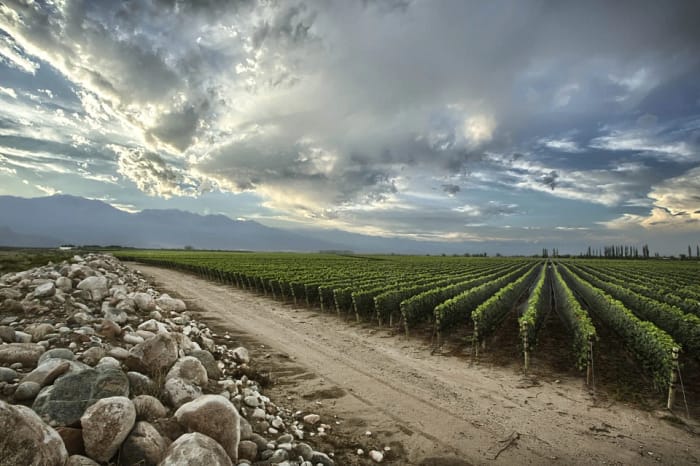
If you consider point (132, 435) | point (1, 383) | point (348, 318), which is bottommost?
point (348, 318)

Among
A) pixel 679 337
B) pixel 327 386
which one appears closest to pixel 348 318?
pixel 327 386

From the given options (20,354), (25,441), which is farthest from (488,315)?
(25,441)

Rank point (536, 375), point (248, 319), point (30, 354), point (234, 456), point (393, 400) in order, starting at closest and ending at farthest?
point (234, 456) → point (30, 354) → point (393, 400) → point (536, 375) → point (248, 319)

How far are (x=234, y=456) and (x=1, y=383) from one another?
13.0ft

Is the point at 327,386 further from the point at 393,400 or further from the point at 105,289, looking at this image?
the point at 105,289

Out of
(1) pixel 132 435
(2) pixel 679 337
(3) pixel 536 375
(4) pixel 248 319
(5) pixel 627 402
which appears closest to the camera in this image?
(1) pixel 132 435

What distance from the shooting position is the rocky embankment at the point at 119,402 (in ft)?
15.0

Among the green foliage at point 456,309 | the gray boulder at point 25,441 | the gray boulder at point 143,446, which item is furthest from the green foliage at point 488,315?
the gray boulder at point 25,441

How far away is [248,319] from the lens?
20672 millimetres

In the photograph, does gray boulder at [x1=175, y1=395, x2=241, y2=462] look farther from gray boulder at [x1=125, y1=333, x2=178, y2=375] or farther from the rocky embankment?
gray boulder at [x1=125, y1=333, x2=178, y2=375]

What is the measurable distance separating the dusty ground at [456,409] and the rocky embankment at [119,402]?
1322mm

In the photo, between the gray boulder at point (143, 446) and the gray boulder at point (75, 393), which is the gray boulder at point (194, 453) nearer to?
the gray boulder at point (143, 446)

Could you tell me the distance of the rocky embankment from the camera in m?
4.56

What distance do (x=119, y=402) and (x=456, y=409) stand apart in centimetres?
765
